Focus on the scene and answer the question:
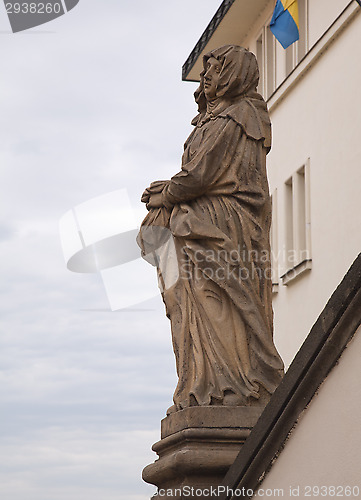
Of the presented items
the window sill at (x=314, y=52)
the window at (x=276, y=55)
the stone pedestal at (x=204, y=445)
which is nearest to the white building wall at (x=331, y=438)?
the stone pedestal at (x=204, y=445)

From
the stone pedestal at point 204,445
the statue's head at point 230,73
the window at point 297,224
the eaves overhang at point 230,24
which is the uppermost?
the eaves overhang at point 230,24

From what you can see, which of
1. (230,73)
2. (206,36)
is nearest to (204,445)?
(230,73)

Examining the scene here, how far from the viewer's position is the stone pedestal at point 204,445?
6102mm

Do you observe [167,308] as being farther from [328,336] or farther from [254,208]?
[328,336]

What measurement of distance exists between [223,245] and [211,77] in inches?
46.4

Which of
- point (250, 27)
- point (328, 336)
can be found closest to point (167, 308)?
point (328, 336)

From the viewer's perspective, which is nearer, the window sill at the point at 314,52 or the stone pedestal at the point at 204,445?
the stone pedestal at the point at 204,445

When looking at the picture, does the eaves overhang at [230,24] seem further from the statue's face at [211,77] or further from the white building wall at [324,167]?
the statue's face at [211,77]

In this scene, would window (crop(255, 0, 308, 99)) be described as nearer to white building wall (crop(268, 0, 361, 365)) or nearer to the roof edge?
white building wall (crop(268, 0, 361, 365))

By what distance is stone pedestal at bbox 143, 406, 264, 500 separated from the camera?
20.0 ft

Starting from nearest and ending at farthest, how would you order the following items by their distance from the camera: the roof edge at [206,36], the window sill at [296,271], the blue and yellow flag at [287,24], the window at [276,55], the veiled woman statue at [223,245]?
the veiled woman statue at [223,245], the window sill at [296,271], the blue and yellow flag at [287,24], the window at [276,55], the roof edge at [206,36]

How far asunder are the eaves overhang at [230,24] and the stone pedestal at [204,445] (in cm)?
1592

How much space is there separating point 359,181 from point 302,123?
122 inches

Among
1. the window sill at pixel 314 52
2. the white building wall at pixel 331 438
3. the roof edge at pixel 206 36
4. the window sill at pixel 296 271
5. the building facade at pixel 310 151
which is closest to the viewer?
the white building wall at pixel 331 438
